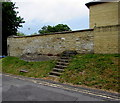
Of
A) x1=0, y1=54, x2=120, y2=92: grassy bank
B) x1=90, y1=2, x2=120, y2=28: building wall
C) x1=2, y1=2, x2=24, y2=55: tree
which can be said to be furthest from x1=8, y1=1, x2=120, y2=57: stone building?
x1=2, y1=2, x2=24, y2=55: tree

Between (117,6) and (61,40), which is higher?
(117,6)

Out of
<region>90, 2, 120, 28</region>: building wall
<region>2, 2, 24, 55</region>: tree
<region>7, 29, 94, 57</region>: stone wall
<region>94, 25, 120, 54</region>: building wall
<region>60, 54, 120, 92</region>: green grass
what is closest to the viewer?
<region>60, 54, 120, 92</region>: green grass

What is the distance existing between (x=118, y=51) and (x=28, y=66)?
688 cm

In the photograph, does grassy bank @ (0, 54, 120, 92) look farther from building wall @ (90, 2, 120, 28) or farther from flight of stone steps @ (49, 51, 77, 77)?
building wall @ (90, 2, 120, 28)

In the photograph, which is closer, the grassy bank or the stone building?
the grassy bank

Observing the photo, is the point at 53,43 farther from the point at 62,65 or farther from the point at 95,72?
the point at 95,72

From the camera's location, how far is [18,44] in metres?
11.2

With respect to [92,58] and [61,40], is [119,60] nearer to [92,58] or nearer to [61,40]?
[92,58]

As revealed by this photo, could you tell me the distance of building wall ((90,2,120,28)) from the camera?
10715 mm

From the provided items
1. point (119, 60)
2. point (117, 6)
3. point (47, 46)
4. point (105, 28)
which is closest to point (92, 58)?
point (119, 60)

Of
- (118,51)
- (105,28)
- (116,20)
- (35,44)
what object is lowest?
(118,51)

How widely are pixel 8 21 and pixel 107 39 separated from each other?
16.4m

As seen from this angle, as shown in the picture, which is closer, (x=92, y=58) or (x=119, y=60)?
(x=119, y=60)

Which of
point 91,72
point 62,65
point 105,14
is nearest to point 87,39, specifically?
point 62,65
